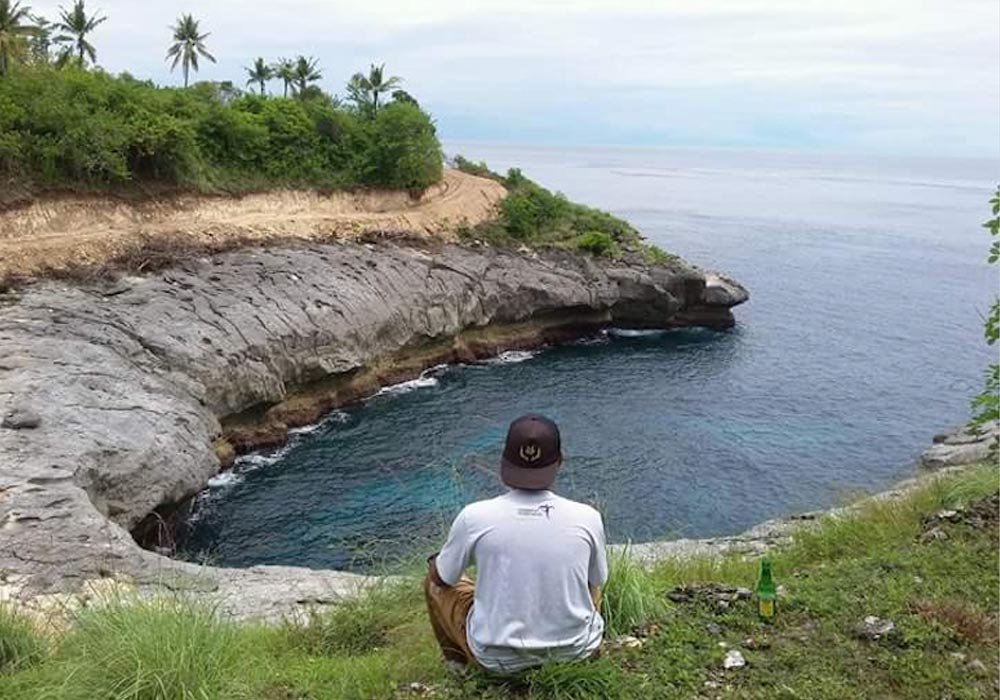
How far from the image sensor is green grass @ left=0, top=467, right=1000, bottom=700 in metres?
6.28

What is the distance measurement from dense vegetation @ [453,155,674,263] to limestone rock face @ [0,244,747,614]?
1.37m

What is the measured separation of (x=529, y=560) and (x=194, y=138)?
37.6m

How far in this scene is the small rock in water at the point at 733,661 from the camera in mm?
6832

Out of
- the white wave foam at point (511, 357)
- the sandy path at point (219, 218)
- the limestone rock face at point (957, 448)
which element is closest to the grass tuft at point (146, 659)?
the limestone rock face at point (957, 448)

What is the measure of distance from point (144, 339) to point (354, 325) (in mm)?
10178

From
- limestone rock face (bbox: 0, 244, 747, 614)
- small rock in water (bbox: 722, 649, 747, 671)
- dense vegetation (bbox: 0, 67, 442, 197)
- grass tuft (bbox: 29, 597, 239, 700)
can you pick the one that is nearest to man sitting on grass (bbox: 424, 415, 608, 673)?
small rock in water (bbox: 722, 649, 747, 671)

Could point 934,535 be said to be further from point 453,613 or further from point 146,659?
point 146,659

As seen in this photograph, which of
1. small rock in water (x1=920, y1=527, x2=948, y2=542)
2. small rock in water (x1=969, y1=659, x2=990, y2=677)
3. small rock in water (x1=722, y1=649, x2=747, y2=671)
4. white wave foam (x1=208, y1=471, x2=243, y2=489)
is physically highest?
small rock in water (x1=969, y1=659, x2=990, y2=677)

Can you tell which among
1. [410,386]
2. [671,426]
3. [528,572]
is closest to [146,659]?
[528,572]

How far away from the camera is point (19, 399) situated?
70.7 feet

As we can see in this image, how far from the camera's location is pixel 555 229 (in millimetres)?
53438

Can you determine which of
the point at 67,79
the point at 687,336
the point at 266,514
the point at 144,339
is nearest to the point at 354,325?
the point at 144,339

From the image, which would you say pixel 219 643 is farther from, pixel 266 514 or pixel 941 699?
pixel 266 514

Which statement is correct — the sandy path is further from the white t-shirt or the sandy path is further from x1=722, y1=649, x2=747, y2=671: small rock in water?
x1=722, y1=649, x2=747, y2=671: small rock in water
